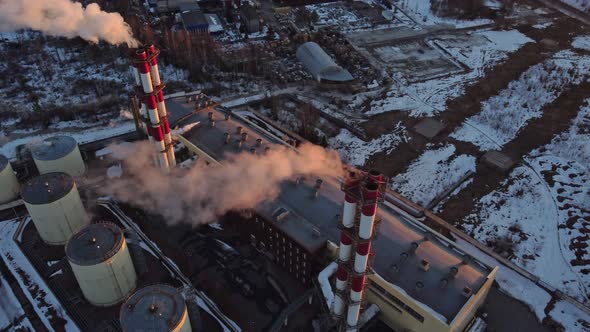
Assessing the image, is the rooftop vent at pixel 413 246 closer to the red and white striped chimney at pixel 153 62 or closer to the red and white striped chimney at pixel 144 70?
the red and white striped chimney at pixel 144 70

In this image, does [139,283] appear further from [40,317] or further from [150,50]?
[150,50]

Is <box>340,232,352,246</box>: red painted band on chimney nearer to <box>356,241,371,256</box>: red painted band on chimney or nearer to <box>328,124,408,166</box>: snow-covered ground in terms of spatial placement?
<box>356,241,371,256</box>: red painted band on chimney

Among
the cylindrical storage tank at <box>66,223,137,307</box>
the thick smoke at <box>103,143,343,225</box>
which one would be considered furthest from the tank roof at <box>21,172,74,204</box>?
the thick smoke at <box>103,143,343,225</box>

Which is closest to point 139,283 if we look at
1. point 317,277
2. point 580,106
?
point 317,277

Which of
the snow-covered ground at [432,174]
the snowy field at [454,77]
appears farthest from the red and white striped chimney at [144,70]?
the snowy field at [454,77]

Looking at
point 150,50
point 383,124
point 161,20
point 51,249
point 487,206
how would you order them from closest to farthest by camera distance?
point 150,50 < point 51,249 < point 487,206 < point 383,124 < point 161,20

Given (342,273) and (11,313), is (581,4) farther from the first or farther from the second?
(11,313)
